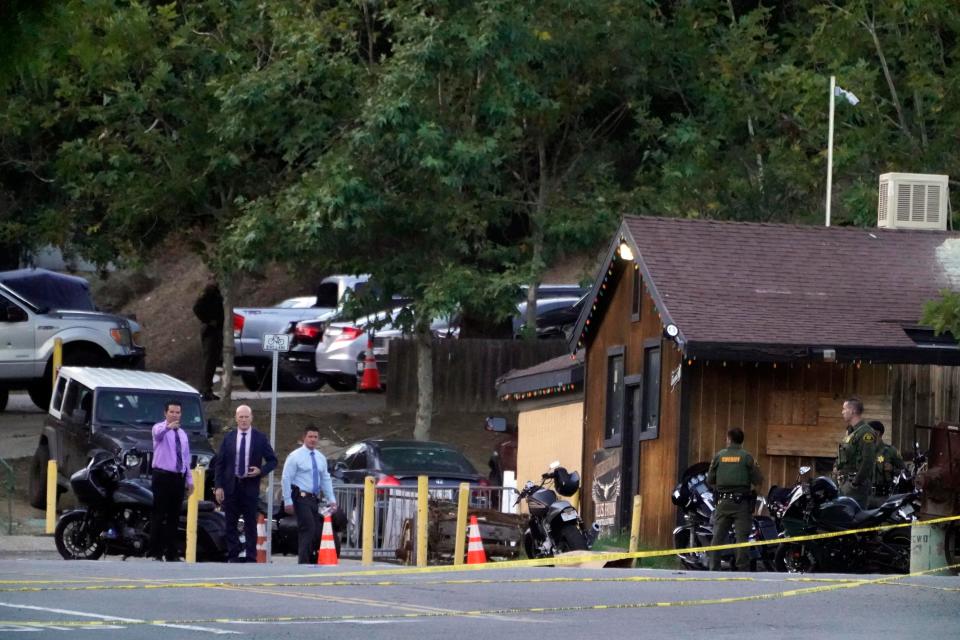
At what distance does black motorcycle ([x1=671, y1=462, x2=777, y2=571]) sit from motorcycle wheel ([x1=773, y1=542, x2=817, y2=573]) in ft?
1.18

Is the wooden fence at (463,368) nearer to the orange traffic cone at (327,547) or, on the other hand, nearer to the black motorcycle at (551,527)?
the black motorcycle at (551,527)

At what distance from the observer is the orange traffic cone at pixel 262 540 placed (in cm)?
2311

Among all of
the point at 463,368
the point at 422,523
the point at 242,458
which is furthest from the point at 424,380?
the point at 242,458

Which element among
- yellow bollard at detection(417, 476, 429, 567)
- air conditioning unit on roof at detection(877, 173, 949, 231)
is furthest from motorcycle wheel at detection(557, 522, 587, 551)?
air conditioning unit on roof at detection(877, 173, 949, 231)

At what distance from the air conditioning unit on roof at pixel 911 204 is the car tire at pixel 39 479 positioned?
496 inches

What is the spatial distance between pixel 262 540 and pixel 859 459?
7.46 meters

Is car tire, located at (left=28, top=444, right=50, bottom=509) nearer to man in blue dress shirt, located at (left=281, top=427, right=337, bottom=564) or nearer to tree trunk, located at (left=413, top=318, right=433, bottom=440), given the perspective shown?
tree trunk, located at (left=413, top=318, right=433, bottom=440)

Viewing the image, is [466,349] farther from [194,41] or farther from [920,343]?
[920,343]

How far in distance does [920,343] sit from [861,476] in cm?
473

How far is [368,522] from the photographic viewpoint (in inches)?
884

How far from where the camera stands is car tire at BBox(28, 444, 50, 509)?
29.3 metres

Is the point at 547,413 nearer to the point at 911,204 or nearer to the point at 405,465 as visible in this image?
the point at 405,465

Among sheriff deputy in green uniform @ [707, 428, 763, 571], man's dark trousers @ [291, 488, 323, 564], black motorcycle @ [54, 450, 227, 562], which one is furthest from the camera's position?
man's dark trousers @ [291, 488, 323, 564]

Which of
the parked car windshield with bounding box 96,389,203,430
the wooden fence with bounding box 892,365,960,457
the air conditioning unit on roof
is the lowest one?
the parked car windshield with bounding box 96,389,203,430
